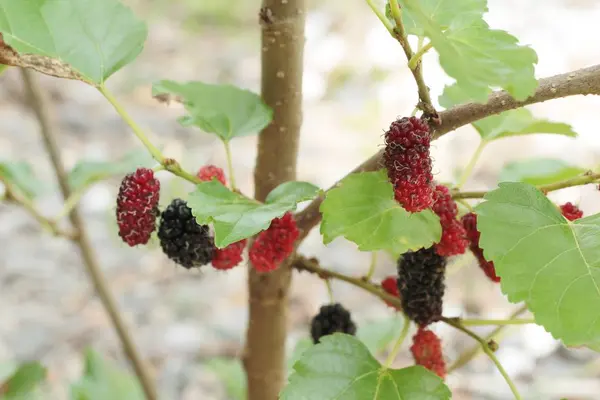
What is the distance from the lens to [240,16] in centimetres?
433

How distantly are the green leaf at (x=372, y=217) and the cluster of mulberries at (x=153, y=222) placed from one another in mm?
133

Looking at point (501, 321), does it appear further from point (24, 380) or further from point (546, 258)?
point (24, 380)

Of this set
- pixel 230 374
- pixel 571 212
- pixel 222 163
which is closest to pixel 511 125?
pixel 571 212

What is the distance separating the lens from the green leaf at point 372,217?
21.8 inches

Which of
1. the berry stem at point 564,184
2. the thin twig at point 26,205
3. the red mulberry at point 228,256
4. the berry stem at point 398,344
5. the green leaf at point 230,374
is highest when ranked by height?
the green leaf at point 230,374

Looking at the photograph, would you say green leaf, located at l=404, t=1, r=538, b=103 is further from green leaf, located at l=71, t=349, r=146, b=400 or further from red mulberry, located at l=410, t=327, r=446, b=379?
green leaf, located at l=71, t=349, r=146, b=400

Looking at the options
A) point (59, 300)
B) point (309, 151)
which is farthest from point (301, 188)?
point (309, 151)

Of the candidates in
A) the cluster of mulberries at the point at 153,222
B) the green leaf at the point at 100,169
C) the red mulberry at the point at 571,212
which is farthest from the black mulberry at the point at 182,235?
the green leaf at the point at 100,169

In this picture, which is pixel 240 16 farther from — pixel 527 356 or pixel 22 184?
pixel 22 184

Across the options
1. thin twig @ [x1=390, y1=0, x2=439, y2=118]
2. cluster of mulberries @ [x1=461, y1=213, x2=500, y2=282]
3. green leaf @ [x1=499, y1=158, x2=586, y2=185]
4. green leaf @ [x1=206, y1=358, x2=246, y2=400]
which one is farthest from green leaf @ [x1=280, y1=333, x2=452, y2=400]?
green leaf @ [x1=206, y1=358, x2=246, y2=400]

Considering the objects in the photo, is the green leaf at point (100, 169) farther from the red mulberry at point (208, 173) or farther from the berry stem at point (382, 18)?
the berry stem at point (382, 18)

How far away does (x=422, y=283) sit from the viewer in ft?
2.09

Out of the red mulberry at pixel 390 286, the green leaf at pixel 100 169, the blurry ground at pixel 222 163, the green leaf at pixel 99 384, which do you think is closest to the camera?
the red mulberry at pixel 390 286

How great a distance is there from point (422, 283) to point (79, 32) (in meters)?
0.45
